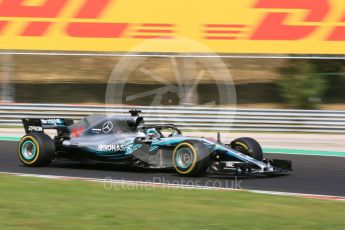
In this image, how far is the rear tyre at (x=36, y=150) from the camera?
1066cm

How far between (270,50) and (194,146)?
909 cm

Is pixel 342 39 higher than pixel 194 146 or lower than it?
higher

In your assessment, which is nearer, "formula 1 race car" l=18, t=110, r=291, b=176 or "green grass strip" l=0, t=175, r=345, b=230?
"green grass strip" l=0, t=175, r=345, b=230

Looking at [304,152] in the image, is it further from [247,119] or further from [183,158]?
[183,158]

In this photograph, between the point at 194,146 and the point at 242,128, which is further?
the point at 242,128

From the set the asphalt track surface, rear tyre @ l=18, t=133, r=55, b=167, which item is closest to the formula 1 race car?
rear tyre @ l=18, t=133, r=55, b=167

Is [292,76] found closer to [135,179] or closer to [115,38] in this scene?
[115,38]

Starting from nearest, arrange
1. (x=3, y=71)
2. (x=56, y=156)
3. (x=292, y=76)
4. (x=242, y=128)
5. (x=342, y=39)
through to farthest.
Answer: (x=56, y=156), (x=242, y=128), (x=342, y=39), (x=292, y=76), (x=3, y=71)

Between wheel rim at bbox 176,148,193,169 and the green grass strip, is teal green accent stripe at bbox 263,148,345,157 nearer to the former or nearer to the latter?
wheel rim at bbox 176,148,193,169

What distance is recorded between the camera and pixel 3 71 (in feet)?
77.3

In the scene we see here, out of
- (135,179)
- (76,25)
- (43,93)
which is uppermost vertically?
(76,25)

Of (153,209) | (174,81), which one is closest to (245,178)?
(153,209)

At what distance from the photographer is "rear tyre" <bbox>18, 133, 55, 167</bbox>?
35.0 feet

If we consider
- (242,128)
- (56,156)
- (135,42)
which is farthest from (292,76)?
(56,156)
